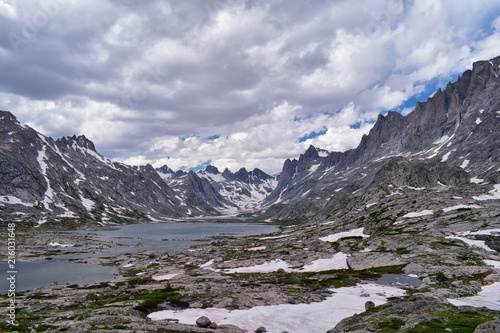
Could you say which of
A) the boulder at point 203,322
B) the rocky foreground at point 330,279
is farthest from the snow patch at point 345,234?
the boulder at point 203,322

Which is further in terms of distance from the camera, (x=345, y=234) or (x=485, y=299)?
(x=345, y=234)

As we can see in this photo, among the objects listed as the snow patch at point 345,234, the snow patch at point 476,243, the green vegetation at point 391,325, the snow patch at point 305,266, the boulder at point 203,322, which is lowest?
the snow patch at point 305,266

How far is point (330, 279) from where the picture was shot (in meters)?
54.7

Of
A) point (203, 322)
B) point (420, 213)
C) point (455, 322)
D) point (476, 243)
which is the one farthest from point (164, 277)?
point (420, 213)

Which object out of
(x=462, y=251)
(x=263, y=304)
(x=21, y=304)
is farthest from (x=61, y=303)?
(x=462, y=251)

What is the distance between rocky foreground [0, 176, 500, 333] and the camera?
1094 inches

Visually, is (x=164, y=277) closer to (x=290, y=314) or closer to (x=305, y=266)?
(x=305, y=266)

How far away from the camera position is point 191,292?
46.3m

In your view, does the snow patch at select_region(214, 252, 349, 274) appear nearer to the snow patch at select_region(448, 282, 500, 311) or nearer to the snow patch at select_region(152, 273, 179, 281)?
the snow patch at select_region(152, 273, 179, 281)

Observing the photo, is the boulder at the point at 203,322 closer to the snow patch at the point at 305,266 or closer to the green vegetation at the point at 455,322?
the green vegetation at the point at 455,322

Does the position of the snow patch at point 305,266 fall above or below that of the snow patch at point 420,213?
below

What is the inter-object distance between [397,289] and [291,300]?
59.2ft

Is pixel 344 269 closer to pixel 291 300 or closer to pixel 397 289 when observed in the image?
pixel 397 289

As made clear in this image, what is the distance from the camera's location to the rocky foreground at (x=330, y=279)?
27797 mm
